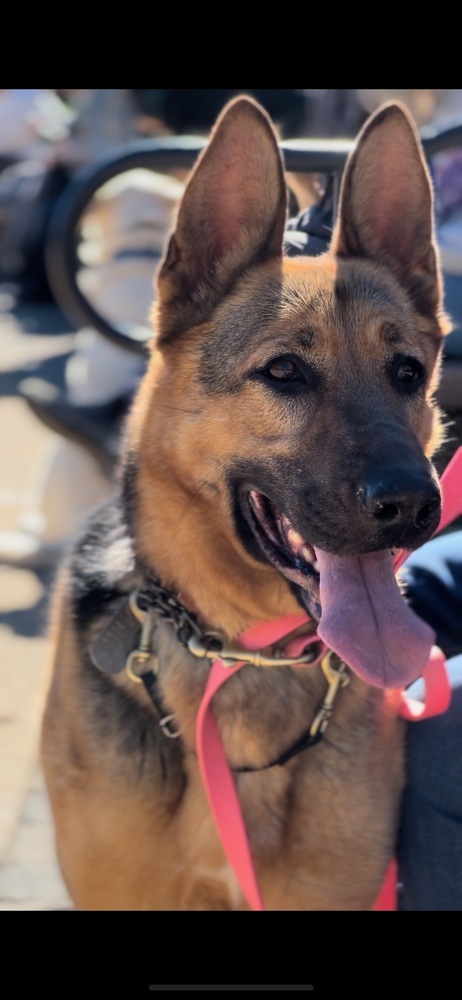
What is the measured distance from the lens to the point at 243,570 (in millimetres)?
2551

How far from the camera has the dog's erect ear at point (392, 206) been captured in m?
2.63

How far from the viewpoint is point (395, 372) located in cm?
256

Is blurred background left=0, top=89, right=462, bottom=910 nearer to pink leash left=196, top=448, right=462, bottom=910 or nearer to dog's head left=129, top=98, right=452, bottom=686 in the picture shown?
dog's head left=129, top=98, right=452, bottom=686

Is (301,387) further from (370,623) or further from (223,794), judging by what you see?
(223,794)

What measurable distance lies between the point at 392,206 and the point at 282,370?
59 cm

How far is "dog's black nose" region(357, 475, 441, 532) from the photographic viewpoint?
2.17m

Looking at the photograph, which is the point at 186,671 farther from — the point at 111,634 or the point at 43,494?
the point at 43,494

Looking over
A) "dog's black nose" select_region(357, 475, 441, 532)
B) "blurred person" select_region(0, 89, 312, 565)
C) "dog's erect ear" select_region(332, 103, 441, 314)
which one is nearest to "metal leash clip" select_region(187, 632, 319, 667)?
"dog's black nose" select_region(357, 475, 441, 532)

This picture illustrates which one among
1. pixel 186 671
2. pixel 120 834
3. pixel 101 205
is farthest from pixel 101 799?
pixel 101 205

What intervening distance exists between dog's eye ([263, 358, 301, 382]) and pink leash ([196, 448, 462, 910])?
1.43 ft

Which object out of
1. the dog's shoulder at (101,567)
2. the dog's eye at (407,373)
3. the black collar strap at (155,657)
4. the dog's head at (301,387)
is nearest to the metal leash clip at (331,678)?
the black collar strap at (155,657)

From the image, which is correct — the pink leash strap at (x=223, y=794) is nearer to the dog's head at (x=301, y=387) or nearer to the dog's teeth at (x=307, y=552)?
the dog's head at (x=301, y=387)

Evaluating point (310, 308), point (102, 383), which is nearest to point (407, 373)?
point (310, 308)
